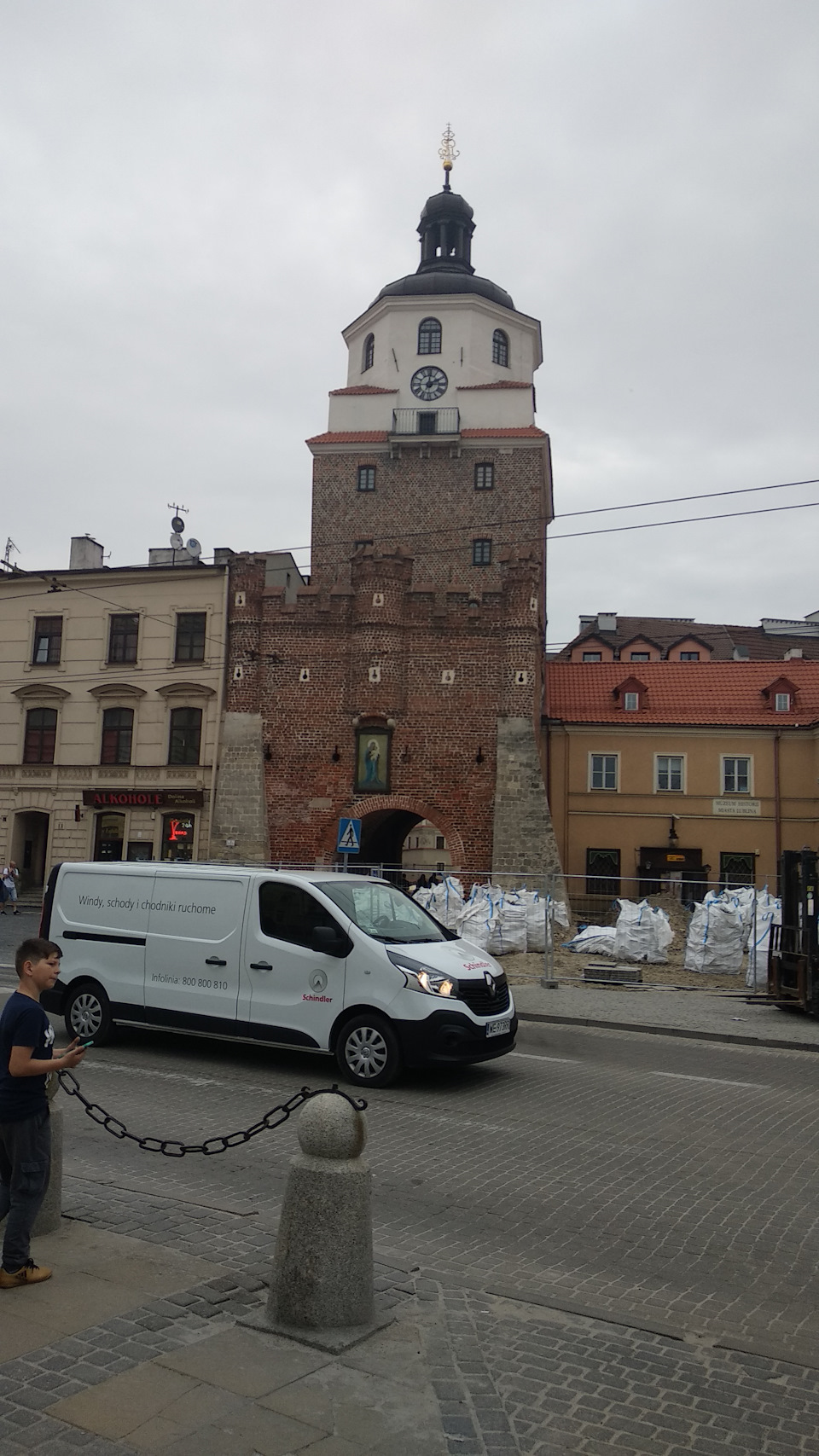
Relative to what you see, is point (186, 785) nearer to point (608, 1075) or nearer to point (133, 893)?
point (133, 893)

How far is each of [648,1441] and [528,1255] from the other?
1.83 meters

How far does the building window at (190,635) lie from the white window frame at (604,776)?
13769 millimetres

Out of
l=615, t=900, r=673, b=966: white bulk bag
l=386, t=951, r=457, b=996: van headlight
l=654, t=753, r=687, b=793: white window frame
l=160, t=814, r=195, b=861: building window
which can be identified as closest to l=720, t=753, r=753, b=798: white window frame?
l=654, t=753, r=687, b=793: white window frame

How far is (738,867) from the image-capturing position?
118 ft

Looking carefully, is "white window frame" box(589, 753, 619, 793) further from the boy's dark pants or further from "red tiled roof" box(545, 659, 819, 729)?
the boy's dark pants

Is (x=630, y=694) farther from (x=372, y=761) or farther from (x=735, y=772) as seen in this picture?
(x=372, y=761)

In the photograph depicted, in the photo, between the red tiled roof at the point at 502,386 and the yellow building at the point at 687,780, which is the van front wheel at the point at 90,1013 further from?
the red tiled roof at the point at 502,386

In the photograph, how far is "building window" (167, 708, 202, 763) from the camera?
33.0 meters

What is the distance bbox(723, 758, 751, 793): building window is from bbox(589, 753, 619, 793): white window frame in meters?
3.57

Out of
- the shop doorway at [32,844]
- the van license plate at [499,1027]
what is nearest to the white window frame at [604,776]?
the shop doorway at [32,844]

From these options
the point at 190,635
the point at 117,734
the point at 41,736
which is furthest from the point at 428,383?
the point at 41,736

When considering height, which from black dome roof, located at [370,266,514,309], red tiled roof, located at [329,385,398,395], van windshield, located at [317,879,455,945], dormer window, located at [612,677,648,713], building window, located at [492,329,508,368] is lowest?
van windshield, located at [317,879,455,945]

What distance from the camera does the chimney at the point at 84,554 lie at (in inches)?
1556

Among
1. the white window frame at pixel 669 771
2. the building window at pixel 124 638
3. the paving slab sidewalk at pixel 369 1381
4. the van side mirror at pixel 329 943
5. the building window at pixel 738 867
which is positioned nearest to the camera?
the paving slab sidewalk at pixel 369 1381
